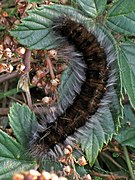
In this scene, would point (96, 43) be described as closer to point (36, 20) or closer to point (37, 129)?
point (36, 20)

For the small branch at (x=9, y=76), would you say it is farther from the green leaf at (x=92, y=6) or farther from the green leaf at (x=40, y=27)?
the green leaf at (x=92, y=6)

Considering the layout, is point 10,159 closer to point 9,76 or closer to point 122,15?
point 9,76

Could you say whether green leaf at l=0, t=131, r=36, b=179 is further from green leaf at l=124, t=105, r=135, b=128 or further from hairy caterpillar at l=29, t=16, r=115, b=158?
green leaf at l=124, t=105, r=135, b=128

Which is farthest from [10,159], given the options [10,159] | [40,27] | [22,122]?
[40,27]

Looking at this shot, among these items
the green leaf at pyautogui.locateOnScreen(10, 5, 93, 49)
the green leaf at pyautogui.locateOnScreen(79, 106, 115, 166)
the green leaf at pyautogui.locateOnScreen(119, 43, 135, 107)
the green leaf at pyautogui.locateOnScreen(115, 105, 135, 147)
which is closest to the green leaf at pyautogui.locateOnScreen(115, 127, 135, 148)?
the green leaf at pyautogui.locateOnScreen(115, 105, 135, 147)

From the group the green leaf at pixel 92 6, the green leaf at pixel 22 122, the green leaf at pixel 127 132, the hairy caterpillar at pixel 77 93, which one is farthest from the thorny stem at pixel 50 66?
the green leaf at pixel 127 132

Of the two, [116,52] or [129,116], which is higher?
[116,52]
